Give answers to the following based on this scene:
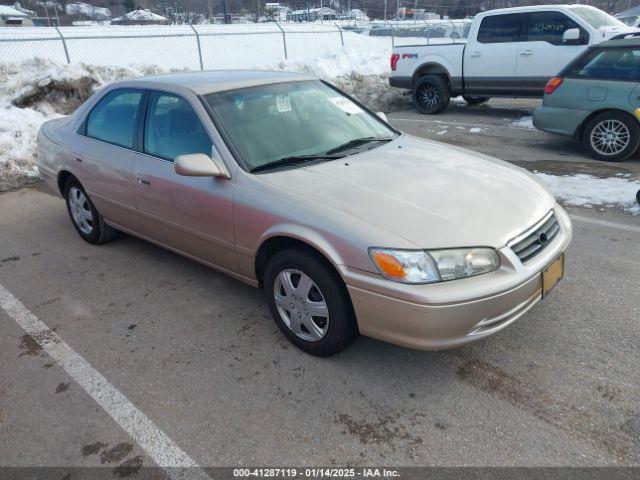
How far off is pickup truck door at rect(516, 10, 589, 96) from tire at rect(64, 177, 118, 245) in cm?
835

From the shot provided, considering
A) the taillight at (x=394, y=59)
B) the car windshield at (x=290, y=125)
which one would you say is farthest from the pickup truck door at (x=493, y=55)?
the car windshield at (x=290, y=125)

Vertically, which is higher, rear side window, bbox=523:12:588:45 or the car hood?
rear side window, bbox=523:12:588:45

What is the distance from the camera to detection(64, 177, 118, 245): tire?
4684 millimetres

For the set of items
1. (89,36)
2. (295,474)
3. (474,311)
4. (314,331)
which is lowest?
(295,474)

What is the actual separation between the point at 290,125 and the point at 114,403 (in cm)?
208

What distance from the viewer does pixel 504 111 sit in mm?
11258

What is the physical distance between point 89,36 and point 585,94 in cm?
1211

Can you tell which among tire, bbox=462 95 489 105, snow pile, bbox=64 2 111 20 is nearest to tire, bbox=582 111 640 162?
tire, bbox=462 95 489 105

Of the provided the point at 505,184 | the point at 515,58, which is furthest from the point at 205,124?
the point at 515,58

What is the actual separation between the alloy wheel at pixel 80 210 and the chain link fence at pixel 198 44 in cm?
972

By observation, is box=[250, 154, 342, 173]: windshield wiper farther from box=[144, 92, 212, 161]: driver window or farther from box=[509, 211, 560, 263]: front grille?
box=[509, 211, 560, 263]: front grille

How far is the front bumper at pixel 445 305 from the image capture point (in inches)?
97.2

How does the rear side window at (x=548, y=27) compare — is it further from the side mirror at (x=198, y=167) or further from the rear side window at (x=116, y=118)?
the side mirror at (x=198, y=167)

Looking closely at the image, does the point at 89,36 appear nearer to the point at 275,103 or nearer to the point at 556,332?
the point at 275,103
